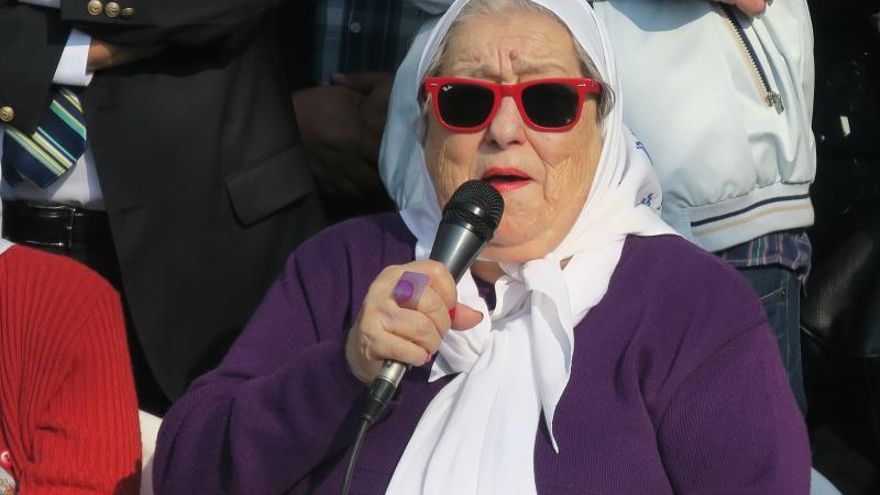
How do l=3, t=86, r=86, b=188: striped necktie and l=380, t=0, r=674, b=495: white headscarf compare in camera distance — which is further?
l=3, t=86, r=86, b=188: striped necktie

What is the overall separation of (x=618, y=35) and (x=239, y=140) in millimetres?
921

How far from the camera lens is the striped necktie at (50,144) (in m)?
3.32

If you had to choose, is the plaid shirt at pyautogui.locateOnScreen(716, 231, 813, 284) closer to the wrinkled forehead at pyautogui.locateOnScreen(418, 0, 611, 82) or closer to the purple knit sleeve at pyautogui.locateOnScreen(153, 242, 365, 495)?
the wrinkled forehead at pyautogui.locateOnScreen(418, 0, 611, 82)

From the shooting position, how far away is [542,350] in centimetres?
282

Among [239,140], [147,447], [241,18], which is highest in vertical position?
[241,18]

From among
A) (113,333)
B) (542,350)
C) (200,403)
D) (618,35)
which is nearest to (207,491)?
(200,403)

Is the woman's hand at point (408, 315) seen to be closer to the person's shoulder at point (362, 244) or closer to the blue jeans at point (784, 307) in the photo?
the person's shoulder at point (362, 244)

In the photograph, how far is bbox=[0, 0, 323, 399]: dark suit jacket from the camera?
329 cm

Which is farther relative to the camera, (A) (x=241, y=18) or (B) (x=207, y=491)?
(A) (x=241, y=18)

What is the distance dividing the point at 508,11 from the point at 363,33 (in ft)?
3.70

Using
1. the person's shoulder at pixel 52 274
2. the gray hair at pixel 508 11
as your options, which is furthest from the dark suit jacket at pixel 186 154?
the gray hair at pixel 508 11

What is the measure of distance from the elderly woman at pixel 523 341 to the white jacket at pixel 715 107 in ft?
0.55

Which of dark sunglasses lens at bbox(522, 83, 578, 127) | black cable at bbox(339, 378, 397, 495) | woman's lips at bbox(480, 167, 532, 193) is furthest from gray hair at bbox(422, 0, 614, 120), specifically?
black cable at bbox(339, 378, 397, 495)

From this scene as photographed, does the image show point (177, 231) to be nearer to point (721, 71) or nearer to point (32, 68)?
point (32, 68)
